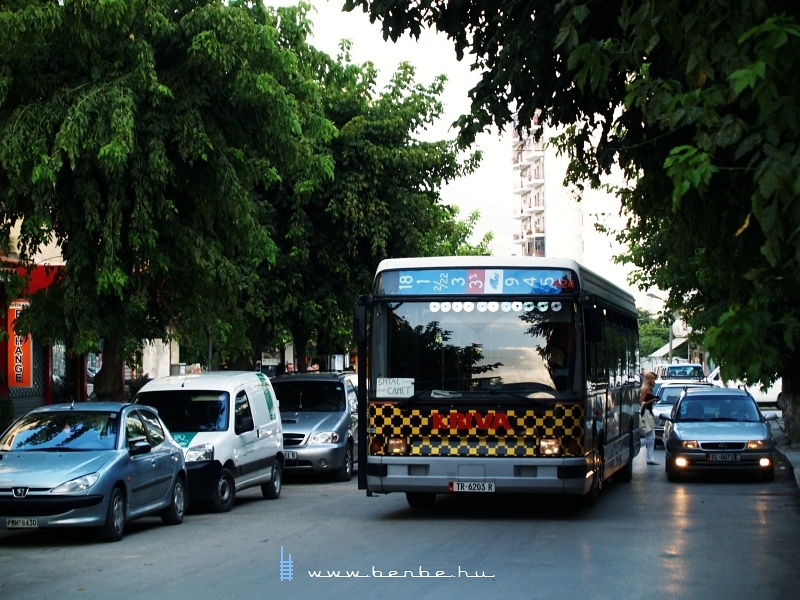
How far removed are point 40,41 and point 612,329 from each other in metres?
9.47

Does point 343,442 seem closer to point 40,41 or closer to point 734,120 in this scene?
point 40,41

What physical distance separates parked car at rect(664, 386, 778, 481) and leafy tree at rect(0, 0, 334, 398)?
8299 mm

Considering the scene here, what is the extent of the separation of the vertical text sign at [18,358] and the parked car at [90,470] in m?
12.0

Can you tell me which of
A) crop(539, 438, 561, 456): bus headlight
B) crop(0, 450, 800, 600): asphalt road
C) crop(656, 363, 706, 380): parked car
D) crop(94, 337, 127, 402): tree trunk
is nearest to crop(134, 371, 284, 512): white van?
crop(0, 450, 800, 600): asphalt road

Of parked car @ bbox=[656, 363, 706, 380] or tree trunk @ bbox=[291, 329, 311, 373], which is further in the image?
parked car @ bbox=[656, 363, 706, 380]

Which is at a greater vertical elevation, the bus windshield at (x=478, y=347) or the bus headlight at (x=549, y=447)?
the bus windshield at (x=478, y=347)

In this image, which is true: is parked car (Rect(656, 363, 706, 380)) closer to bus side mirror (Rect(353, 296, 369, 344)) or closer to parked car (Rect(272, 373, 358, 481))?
parked car (Rect(272, 373, 358, 481))

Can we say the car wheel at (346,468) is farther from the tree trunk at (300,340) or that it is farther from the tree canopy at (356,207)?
the tree trunk at (300,340)

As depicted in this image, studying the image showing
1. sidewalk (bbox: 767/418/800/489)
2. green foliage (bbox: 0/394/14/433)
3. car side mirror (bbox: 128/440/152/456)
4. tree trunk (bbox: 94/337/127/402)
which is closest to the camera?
car side mirror (bbox: 128/440/152/456)

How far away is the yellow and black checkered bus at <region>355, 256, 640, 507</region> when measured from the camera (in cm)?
1438

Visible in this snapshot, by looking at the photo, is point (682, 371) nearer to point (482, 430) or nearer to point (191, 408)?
Result: point (191, 408)

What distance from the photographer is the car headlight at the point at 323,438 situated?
2152 centimetres

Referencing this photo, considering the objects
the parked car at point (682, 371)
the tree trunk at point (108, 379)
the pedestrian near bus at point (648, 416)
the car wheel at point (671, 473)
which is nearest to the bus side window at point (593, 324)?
the car wheel at point (671, 473)

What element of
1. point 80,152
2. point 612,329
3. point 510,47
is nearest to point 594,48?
point 510,47
